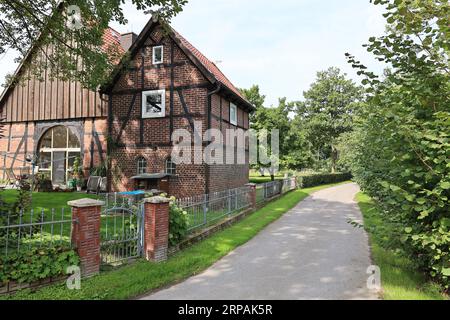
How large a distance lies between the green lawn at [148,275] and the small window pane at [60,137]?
14191 mm

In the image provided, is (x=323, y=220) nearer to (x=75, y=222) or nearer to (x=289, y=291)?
(x=289, y=291)

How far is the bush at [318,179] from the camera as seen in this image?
2972cm

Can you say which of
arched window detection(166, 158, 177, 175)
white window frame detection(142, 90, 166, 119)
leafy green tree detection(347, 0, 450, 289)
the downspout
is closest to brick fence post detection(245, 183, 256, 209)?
arched window detection(166, 158, 177, 175)

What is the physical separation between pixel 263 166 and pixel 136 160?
14.3 m

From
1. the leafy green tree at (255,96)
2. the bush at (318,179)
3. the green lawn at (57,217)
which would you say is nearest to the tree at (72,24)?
the green lawn at (57,217)

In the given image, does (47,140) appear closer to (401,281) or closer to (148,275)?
(148,275)

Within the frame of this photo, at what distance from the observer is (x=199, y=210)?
1029 cm

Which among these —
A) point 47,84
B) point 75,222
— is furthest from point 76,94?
point 75,222

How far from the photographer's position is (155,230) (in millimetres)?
7168

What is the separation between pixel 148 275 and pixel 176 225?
201cm

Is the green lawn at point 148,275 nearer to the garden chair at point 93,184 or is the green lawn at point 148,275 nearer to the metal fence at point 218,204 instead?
the metal fence at point 218,204

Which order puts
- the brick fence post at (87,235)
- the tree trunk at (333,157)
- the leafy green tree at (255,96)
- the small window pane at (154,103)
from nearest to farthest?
the brick fence post at (87,235) → the small window pane at (154,103) → the leafy green tree at (255,96) → the tree trunk at (333,157)

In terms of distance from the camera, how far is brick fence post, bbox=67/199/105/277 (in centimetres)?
580

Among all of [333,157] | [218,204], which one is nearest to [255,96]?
[333,157]
